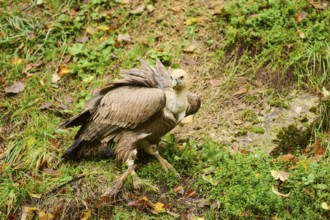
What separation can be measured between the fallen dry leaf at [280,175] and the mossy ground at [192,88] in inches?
2.0

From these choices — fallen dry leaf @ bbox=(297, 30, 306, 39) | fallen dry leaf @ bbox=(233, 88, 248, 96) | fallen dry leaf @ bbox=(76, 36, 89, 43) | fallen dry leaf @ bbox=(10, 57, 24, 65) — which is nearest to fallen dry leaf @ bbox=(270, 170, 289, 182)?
fallen dry leaf @ bbox=(233, 88, 248, 96)

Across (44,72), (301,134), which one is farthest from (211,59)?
(44,72)

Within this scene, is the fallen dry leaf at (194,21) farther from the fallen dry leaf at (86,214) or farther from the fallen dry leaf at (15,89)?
the fallen dry leaf at (86,214)

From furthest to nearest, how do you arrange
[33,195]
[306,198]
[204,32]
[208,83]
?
1. [204,32]
2. [208,83]
3. [33,195]
4. [306,198]

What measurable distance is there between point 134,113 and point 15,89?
2.17 metres

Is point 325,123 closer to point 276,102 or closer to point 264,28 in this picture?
point 276,102

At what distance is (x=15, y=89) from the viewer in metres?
6.37

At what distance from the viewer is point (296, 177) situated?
15.8ft

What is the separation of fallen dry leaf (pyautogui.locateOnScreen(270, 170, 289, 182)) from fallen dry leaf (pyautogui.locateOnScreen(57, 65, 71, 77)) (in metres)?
2.83

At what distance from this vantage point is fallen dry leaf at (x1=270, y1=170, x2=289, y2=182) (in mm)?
4797

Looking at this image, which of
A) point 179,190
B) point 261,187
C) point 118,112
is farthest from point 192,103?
point 261,187

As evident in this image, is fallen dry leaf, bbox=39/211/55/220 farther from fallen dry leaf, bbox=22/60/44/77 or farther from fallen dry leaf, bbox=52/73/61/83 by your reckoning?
fallen dry leaf, bbox=22/60/44/77

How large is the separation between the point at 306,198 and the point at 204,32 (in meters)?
2.71

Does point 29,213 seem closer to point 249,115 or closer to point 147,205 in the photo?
point 147,205
